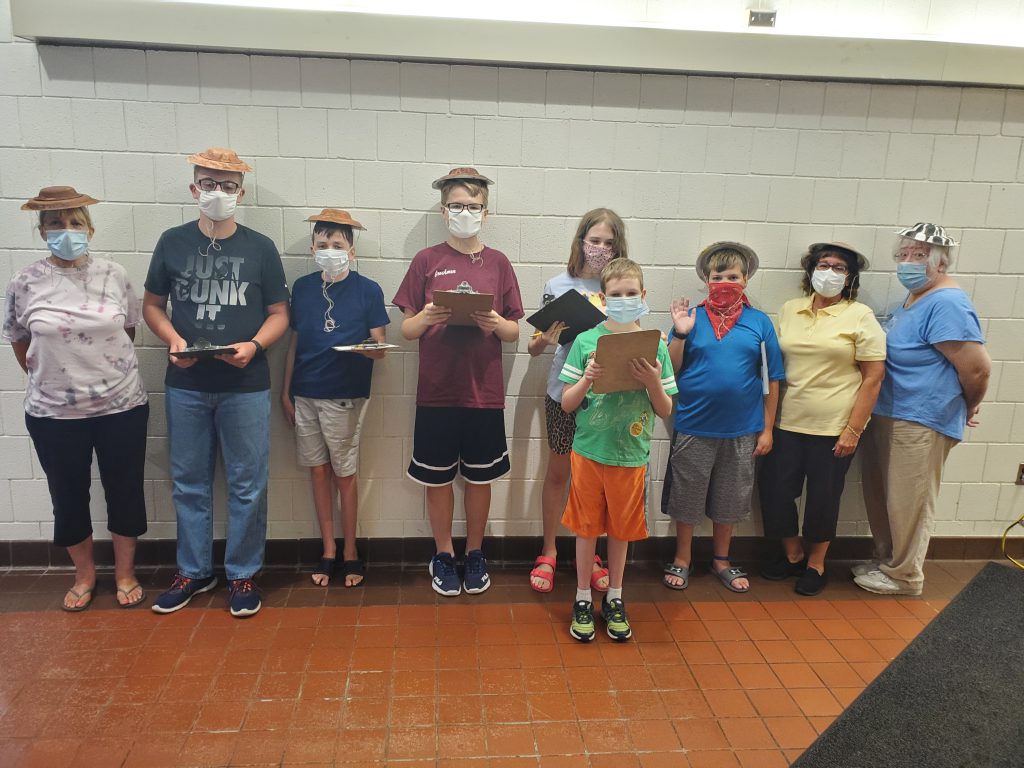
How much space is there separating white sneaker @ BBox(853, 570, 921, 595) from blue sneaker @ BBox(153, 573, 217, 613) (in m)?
3.21

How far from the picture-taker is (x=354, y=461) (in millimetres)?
3172

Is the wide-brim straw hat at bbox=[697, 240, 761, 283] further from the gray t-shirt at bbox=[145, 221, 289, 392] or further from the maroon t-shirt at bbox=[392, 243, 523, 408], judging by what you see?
the gray t-shirt at bbox=[145, 221, 289, 392]

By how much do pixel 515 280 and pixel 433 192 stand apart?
1.92 feet

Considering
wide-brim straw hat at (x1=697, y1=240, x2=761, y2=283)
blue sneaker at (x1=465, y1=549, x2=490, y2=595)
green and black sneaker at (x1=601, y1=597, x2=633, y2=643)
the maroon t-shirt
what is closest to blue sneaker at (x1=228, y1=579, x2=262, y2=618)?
blue sneaker at (x1=465, y1=549, x2=490, y2=595)

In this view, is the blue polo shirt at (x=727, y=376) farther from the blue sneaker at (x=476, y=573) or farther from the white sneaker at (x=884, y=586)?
the blue sneaker at (x=476, y=573)

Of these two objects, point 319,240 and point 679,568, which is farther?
point 679,568

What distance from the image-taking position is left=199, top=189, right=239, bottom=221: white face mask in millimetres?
2699

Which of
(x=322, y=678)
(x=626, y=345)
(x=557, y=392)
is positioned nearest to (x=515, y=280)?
(x=557, y=392)

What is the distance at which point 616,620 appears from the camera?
277 centimetres

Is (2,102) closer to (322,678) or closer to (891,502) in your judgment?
(322,678)

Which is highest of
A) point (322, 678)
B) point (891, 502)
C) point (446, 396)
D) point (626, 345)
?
point (626, 345)

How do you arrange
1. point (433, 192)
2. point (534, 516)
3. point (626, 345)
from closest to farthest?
1. point (626, 345)
2. point (433, 192)
3. point (534, 516)

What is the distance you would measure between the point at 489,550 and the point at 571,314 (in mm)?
1427

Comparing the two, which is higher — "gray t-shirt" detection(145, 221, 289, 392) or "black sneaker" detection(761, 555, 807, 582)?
"gray t-shirt" detection(145, 221, 289, 392)
